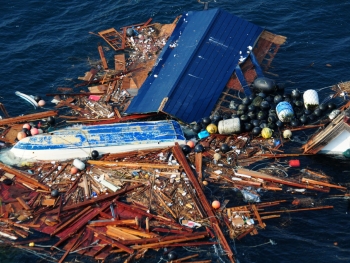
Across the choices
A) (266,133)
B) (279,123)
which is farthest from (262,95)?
(266,133)

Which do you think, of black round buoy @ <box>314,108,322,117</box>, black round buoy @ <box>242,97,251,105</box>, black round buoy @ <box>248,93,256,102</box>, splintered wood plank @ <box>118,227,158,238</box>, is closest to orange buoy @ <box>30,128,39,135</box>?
splintered wood plank @ <box>118,227,158,238</box>

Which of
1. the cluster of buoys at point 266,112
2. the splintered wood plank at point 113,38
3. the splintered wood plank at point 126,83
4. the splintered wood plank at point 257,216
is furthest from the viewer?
the splintered wood plank at point 113,38

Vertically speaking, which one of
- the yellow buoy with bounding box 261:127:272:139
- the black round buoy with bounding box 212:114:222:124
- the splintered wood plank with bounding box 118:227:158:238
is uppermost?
the yellow buoy with bounding box 261:127:272:139

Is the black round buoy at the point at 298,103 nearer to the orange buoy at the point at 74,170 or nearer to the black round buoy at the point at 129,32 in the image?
the orange buoy at the point at 74,170

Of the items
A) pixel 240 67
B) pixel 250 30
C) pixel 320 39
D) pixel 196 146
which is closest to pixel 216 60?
pixel 240 67

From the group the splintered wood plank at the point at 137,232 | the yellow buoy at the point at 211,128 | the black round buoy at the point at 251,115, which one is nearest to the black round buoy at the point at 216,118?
the yellow buoy at the point at 211,128

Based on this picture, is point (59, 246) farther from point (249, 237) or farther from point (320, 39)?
point (320, 39)

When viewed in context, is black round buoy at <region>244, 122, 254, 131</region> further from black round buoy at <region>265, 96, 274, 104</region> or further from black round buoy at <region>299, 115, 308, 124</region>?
black round buoy at <region>299, 115, 308, 124</region>

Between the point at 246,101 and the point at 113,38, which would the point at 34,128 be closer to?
the point at 113,38
